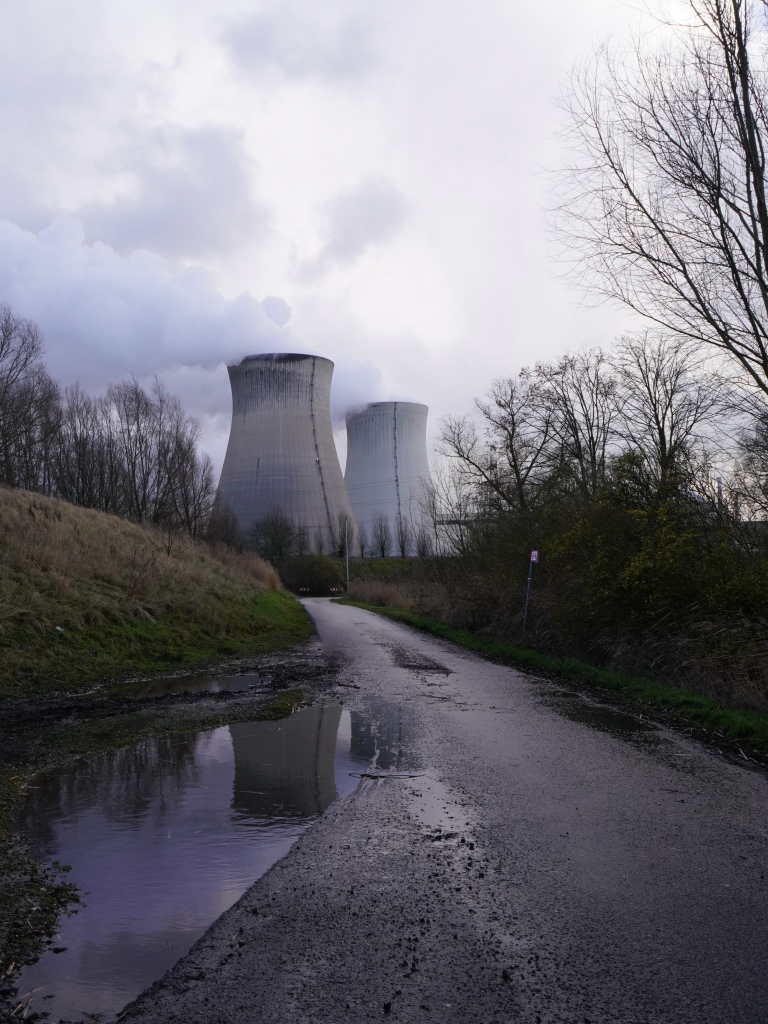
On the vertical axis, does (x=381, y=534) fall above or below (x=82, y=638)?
above

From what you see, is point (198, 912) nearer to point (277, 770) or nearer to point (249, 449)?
point (277, 770)

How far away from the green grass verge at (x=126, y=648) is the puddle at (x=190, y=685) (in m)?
0.48

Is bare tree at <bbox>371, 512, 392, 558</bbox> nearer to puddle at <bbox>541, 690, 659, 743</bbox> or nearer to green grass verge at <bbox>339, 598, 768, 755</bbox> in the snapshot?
green grass verge at <bbox>339, 598, 768, 755</bbox>

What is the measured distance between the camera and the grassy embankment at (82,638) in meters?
3.28

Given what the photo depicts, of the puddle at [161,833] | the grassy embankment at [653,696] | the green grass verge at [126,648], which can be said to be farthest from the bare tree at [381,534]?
the puddle at [161,833]

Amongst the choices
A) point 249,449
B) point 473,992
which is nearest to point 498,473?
point 249,449

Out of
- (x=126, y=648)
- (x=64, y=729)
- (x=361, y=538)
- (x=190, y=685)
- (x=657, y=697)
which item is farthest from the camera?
(x=361, y=538)

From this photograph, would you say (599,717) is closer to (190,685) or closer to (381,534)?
(190,685)

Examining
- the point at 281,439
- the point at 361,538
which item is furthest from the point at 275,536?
the point at 281,439

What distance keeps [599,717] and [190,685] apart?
4.58m

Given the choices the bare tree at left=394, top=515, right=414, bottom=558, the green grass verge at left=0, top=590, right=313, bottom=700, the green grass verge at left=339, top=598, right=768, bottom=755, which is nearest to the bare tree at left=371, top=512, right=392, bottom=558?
the bare tree at left=394, top=515, right=414, bottom=558

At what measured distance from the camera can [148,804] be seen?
420 centimetres

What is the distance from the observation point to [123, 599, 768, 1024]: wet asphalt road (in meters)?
2.17

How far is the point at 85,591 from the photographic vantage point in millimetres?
11375
